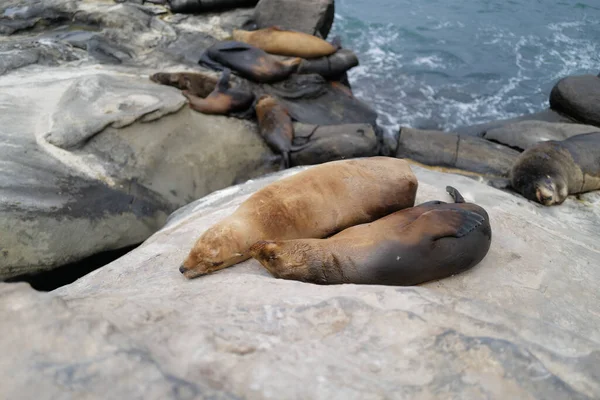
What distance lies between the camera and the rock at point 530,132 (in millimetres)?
5925

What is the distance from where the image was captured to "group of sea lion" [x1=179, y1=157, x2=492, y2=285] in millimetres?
2504

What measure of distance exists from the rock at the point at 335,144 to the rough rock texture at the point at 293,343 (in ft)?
9.99

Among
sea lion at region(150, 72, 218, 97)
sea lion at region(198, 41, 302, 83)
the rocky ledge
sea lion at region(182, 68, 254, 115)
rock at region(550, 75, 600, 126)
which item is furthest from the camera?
rock at region(550, 75, 600, 126)

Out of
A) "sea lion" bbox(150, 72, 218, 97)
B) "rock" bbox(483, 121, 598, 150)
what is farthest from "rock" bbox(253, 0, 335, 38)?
"rock" bbox(483, 121, 598, 150)

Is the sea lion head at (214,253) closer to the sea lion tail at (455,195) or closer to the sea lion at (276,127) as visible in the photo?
the sea lion tail at (455,195)

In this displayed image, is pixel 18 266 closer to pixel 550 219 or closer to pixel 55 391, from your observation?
pixel 55 391

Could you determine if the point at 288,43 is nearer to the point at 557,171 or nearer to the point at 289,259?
the point at 557,171

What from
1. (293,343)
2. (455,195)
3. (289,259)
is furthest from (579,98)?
(293,343)

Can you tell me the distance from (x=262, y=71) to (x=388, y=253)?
459 cm

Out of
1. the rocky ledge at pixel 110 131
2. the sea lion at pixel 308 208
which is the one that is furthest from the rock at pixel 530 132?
the sea lion at pixel 308 208

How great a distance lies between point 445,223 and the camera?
2.66m

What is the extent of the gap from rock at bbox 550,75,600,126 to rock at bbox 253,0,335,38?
3.90 metres

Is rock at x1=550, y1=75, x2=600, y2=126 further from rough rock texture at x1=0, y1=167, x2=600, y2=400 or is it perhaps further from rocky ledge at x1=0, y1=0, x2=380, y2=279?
rough rock texture at x1=0, y1=167, x2=600, y2=400

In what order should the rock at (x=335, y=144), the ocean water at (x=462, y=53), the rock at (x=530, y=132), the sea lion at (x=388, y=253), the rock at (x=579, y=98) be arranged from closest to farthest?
the sea lion at (x=388, y=253) < the rock at (x=335, y=144) < the rock at (x=530, y=132) < the rock at (x=579, y=98) < the ocean water at (x=462, y=53)
